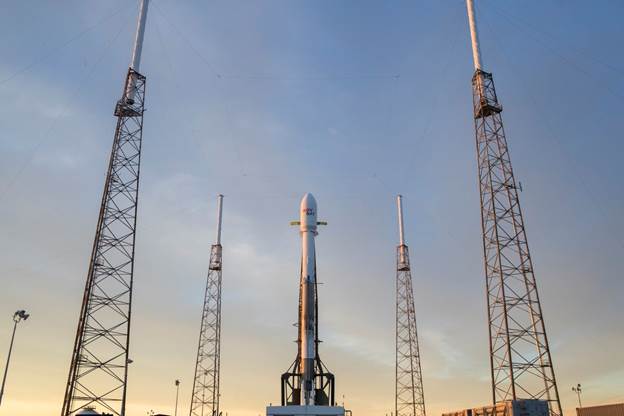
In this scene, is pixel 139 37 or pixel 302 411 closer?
pixel 302 411

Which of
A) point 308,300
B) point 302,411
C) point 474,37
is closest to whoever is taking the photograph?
point 302,411

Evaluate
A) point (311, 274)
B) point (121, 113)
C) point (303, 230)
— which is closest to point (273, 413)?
point (311, 274)

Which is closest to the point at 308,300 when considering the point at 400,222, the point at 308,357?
the point at 308,357

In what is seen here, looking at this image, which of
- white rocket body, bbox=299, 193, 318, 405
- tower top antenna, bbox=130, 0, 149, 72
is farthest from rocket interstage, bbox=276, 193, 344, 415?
tower top antenna, bbox=130, 0, 149, 72

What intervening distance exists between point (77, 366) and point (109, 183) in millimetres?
15510

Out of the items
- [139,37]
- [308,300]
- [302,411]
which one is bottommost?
[302,411]

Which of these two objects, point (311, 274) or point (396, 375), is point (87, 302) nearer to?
point (311, 274)

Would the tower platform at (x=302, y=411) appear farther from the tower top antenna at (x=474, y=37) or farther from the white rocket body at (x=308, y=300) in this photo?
the tower top antenna at (x=474, y=37)

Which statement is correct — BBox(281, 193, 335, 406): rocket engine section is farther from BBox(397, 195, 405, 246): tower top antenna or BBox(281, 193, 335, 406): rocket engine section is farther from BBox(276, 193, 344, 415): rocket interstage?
BBox(397, 195, 405, 246): tower top antenna

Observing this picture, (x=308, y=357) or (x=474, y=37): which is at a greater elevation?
(x=474, y=37)

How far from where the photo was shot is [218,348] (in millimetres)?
64938

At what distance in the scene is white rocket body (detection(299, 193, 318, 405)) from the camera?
146 feet

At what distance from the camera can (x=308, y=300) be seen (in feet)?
152

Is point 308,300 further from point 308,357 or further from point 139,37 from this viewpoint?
point 139,37
